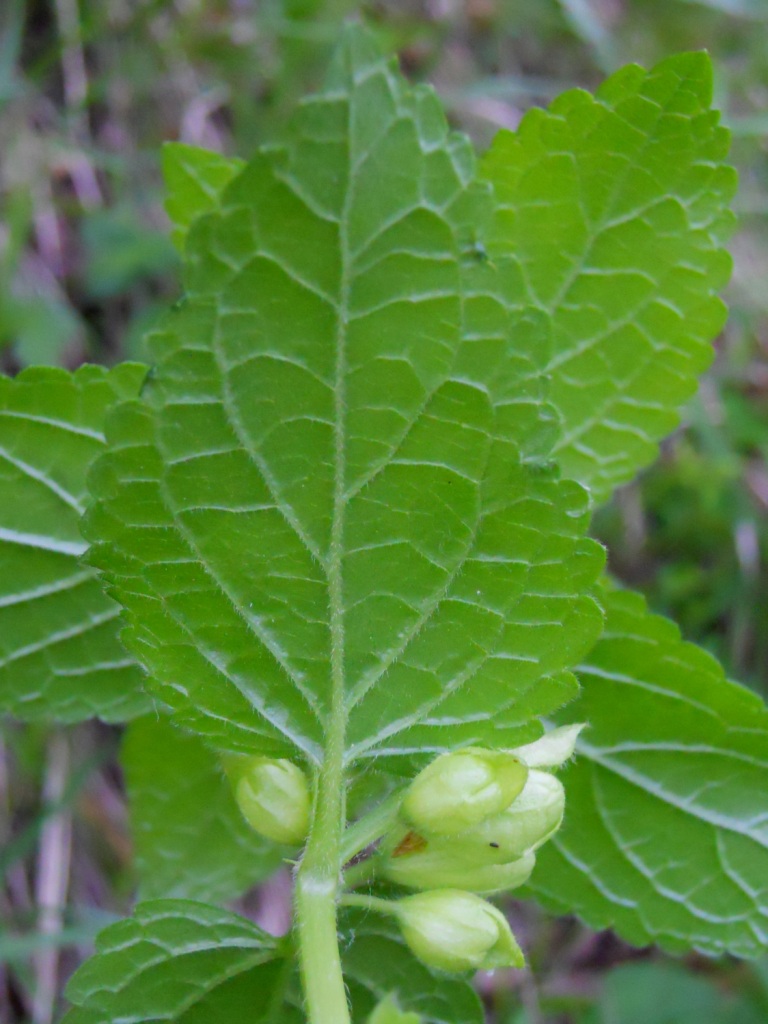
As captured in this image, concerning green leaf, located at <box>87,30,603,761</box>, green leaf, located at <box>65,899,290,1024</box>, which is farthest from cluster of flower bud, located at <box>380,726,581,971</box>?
green leaf, located at <box>65,899,290,1024</box>

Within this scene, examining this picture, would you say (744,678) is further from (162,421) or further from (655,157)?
(162,421)

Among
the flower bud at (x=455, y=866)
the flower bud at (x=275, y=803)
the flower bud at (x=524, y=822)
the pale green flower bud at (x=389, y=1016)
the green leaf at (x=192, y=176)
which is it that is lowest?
the pale green flower bud at (x=389, y=1016)

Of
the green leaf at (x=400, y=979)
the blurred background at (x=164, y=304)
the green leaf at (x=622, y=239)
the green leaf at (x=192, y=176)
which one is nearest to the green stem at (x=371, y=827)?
the green leaf at (x=400, y=979)

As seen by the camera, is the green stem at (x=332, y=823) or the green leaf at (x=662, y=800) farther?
the green leaf at (x=662, y=800)

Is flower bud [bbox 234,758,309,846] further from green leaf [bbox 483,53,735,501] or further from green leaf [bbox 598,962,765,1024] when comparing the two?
green leaf [bbox 598,962,765,1024]

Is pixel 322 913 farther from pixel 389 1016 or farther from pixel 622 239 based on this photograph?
pixel 622 239

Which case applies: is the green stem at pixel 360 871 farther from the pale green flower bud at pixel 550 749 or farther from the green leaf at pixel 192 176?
the green leaf at pixel 192 176
